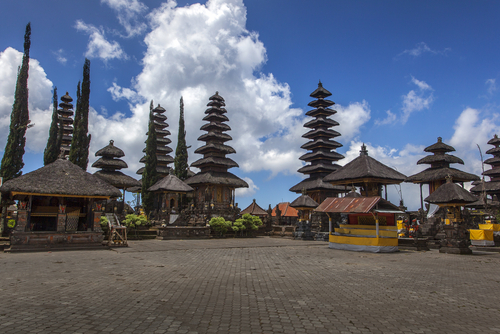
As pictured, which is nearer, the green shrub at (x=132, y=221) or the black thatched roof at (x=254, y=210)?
the green shrub at (x=132, y=221)

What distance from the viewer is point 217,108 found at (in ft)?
154

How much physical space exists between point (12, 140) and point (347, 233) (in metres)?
27.8

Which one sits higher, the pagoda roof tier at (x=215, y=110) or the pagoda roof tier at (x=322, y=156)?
the pagoda roof tier at (x=215, y=110)

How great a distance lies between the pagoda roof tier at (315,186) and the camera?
133 ft

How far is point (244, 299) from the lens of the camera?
Result: 6746mm

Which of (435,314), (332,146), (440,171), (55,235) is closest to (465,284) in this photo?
(435,314)

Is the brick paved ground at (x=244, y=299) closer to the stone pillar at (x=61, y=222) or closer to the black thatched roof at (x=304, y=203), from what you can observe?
the stone pillar at (x=61, y=222)

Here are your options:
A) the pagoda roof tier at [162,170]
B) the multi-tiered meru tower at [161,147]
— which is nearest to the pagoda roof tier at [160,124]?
the multi-tiered meru tower at [161,147]

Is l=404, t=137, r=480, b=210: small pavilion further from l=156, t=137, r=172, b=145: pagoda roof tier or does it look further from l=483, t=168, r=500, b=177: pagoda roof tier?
l=156, t=137, r=172, b=145: pagoda roof tier

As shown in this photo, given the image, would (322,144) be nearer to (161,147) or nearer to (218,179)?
(218,179)

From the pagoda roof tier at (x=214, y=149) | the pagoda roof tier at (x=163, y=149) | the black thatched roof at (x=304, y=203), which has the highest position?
the pagoda roof tier at (x=163, y=149)

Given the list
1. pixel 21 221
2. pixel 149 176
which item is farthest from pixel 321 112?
pixel 21 221

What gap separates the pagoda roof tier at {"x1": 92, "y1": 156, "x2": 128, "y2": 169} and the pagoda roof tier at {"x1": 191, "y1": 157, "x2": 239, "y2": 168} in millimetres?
9131

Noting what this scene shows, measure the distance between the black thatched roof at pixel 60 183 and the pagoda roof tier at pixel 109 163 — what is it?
18.2m
